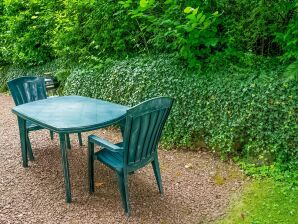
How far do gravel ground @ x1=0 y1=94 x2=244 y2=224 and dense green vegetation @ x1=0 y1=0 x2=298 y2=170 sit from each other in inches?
16.8

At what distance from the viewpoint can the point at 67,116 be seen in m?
3.37

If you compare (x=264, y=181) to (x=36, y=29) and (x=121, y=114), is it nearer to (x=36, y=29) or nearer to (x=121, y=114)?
(x=121, y=114)

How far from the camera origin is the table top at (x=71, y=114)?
10.1ft

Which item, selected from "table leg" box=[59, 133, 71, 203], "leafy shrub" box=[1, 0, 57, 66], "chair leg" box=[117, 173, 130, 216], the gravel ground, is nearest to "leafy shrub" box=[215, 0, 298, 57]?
the gravel ground

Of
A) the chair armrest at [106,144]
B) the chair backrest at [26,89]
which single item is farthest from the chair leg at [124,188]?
the chair backrest at [26,89]

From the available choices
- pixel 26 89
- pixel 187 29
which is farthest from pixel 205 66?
pixel 26 89

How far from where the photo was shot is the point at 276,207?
310 centimetres

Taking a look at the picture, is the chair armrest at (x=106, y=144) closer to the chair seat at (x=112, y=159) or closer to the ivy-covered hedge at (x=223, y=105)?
the chair seat at (x=112, y=159)

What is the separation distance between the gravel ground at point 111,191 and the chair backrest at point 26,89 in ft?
2.45

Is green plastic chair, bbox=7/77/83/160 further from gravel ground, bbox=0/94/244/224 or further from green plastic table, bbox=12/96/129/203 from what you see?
gravel ground, bbox=0/94/244/224

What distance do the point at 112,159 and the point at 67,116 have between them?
67cm

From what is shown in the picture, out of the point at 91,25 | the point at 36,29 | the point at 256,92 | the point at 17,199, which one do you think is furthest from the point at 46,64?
the point at 256,92

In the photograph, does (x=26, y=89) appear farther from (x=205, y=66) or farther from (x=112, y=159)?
(x=205, y=66)

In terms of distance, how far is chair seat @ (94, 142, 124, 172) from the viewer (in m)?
3.02
